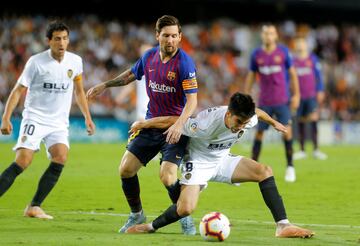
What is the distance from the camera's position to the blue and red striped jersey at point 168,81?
328 inches

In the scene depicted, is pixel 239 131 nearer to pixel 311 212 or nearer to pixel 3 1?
pixel 311 212

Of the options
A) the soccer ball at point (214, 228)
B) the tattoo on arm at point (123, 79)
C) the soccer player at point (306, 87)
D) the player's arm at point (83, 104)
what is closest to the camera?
the soccer ball at point (214, 228)

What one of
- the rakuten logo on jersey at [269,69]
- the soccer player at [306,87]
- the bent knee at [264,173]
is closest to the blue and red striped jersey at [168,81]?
the bent knee at [264,173]

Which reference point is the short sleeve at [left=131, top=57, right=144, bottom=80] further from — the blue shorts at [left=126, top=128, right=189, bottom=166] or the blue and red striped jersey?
the blue shorts at [left=126, top=128, right=189, bottom=166]

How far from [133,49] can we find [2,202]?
18961 millimetres

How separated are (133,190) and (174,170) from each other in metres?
0.63

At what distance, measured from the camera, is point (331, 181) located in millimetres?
14953

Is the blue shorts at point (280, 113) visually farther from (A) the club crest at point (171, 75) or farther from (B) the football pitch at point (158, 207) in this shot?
(A) the club crest at point (171, 75)

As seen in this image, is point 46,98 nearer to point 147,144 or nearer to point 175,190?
point 147,144

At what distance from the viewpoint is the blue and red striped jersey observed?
8.34 meters

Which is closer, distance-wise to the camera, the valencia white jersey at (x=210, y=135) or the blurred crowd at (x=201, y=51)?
the valencia white jersey at (x=210, y=135)

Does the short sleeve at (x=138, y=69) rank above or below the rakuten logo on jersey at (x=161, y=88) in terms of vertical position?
above

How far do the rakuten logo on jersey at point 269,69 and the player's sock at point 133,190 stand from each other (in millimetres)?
6413

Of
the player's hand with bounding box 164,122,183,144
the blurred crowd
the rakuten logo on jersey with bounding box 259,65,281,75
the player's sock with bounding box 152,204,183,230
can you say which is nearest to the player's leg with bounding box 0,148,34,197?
the player's sock with bounding box 152,204,183,230
